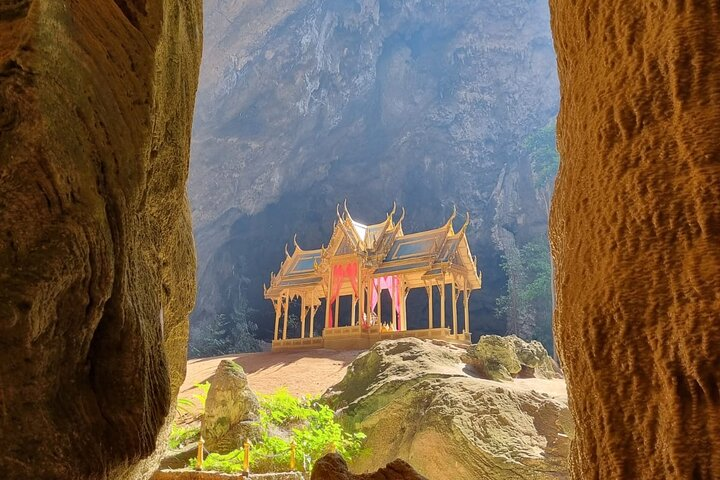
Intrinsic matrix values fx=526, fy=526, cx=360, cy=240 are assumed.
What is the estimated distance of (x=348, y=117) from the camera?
34750mm

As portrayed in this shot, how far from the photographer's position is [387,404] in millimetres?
8875

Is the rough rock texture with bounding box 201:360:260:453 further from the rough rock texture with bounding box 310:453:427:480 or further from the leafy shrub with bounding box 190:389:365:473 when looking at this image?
the rough rock texture with bounding box 310:453:427:480

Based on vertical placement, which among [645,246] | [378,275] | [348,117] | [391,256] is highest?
[348,117]

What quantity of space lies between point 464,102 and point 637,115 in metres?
33.0

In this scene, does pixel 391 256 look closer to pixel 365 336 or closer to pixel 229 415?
pixel 365 336

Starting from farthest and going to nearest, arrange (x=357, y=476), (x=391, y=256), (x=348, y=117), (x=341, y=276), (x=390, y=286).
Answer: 1. (x=348, y=117)
2. (x=390, y=286)
3. (x=341, y=276)
4. (x=391, y=256)
5. (x=357, y=476)

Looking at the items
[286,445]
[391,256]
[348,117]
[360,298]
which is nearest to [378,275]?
[391,256]

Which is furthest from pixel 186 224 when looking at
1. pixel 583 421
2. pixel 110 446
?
pixel 583 421

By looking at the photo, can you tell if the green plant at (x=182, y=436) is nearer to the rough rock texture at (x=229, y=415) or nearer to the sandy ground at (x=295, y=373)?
the rough rock texture at (x=229, y=415)

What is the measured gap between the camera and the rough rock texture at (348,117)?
32.0m

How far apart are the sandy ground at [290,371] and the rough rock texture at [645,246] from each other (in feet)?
33.6

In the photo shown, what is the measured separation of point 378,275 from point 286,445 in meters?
10.6

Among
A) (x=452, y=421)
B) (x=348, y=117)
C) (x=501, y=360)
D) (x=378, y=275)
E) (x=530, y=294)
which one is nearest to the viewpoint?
(x=452, y=421)

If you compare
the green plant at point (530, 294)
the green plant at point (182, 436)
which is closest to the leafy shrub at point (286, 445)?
the green plant at point (182, 436)
